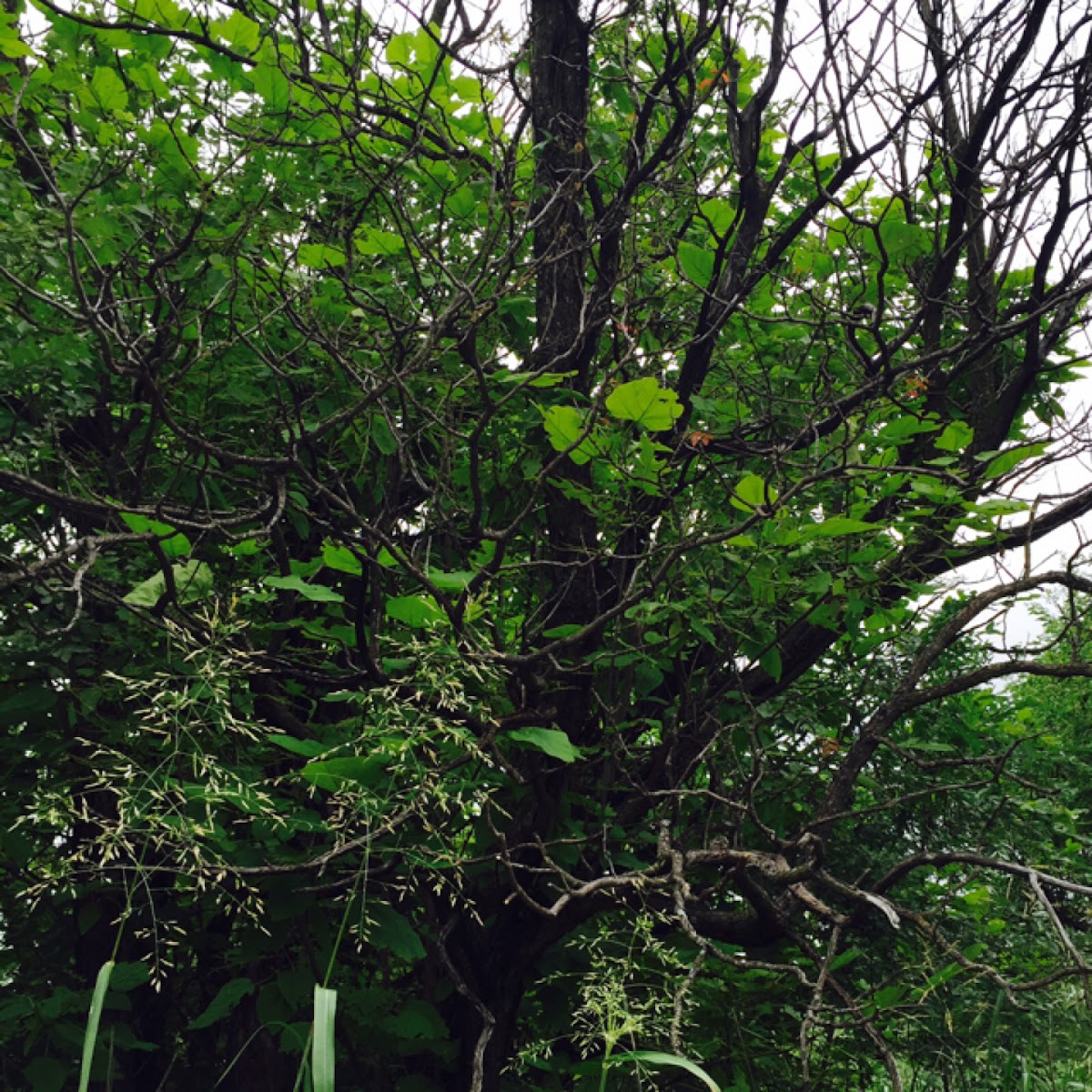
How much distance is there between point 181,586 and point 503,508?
1343 millimetres

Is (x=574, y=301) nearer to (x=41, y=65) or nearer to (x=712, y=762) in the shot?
(x=712, y=762)

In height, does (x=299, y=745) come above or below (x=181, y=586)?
below

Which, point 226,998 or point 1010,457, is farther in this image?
point 226,998

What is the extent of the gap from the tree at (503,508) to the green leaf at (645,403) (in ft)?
0.04

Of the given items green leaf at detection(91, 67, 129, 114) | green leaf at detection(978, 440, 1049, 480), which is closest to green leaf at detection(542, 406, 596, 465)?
green leaf at detection(978, 440, 1049, 480)

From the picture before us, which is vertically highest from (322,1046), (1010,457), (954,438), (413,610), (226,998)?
(954,438)

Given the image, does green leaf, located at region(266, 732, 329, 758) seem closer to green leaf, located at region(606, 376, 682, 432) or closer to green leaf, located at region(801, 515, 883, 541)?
green leaf, located at region(606, 376, 682, 432)

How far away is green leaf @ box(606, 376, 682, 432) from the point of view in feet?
8.32

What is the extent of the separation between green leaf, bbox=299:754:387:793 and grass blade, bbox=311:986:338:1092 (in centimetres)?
67

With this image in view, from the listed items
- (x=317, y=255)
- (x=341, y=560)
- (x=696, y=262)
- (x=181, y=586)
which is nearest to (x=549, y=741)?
(x=341, y=560)

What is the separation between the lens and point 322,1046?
5.42 ft

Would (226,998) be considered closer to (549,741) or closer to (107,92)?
(549,741)

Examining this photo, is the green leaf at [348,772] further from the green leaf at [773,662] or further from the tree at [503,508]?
the green leaf at [773,662]

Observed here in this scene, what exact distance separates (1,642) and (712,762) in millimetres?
2164
